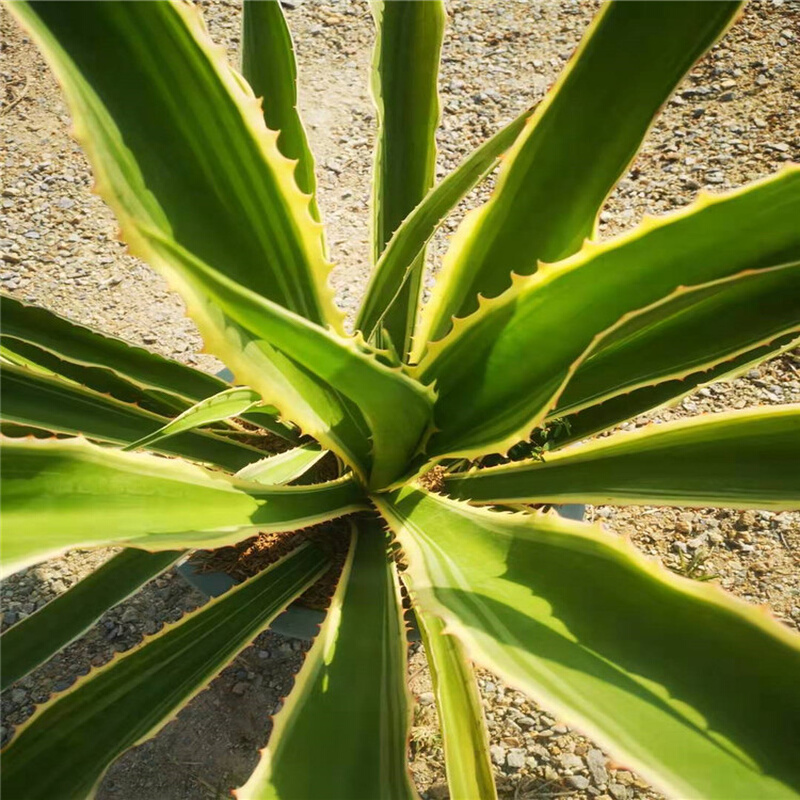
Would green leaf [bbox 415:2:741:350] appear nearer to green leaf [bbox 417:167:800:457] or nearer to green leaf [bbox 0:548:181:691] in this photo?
green leaf [bbox 417:167:800:457]

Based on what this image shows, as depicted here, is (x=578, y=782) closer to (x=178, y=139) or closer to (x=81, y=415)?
(x=81, y=415)

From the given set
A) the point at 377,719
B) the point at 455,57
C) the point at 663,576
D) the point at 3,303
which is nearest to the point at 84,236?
the point at 3,303

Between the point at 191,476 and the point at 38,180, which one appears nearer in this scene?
the point at 191,476

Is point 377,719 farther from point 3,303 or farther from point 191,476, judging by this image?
point 3,303

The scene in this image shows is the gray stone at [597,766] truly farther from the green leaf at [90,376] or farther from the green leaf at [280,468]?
the green leaf at [90,376]

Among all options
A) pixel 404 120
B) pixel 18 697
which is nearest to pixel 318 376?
pixel 404 120
